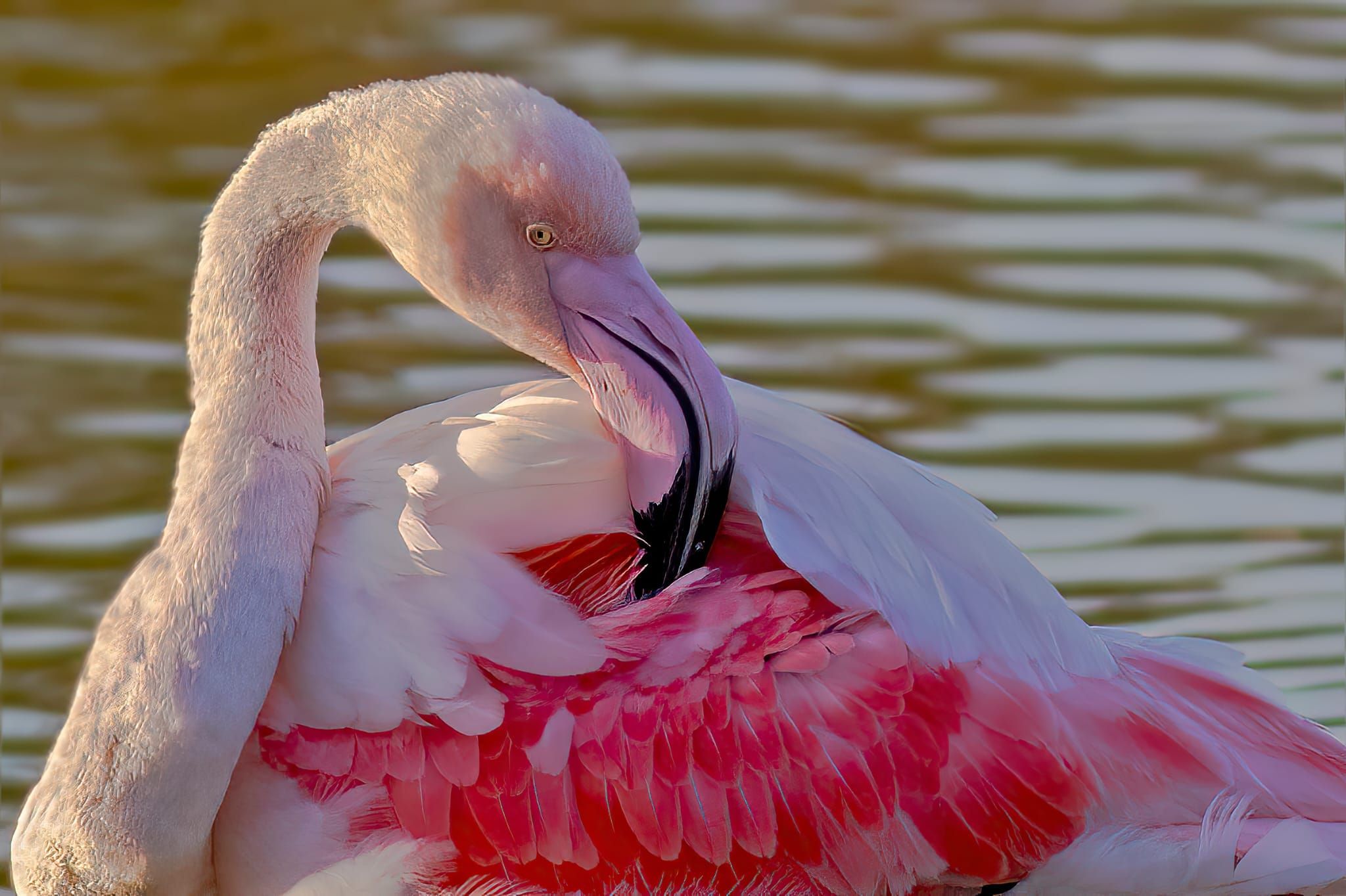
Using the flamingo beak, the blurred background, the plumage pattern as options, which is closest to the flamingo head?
the flamingo beak

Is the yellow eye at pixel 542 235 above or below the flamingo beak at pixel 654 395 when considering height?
above

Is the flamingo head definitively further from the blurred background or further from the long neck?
the blurred background

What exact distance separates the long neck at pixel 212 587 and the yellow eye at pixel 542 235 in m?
0.36

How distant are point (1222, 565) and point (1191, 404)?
3.26ft

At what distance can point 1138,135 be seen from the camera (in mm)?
8344

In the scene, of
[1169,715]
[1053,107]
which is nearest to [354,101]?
[1169,715]

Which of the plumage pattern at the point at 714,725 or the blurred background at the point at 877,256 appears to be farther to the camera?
the blurred background at the point at 877,256

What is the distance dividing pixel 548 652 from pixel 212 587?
575mm

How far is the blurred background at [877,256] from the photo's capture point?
17.8 feet

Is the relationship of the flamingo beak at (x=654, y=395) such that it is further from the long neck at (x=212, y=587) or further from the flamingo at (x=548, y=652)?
the long neck at (x=212, y=587)

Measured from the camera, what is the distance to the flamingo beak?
11.3ft

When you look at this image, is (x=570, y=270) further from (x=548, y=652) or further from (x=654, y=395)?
(x=548, y=652)

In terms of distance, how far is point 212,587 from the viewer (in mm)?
3529

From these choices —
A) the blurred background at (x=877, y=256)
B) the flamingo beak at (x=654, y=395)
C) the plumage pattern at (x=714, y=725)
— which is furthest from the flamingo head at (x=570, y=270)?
the blurred background at (x=877, y=256)
